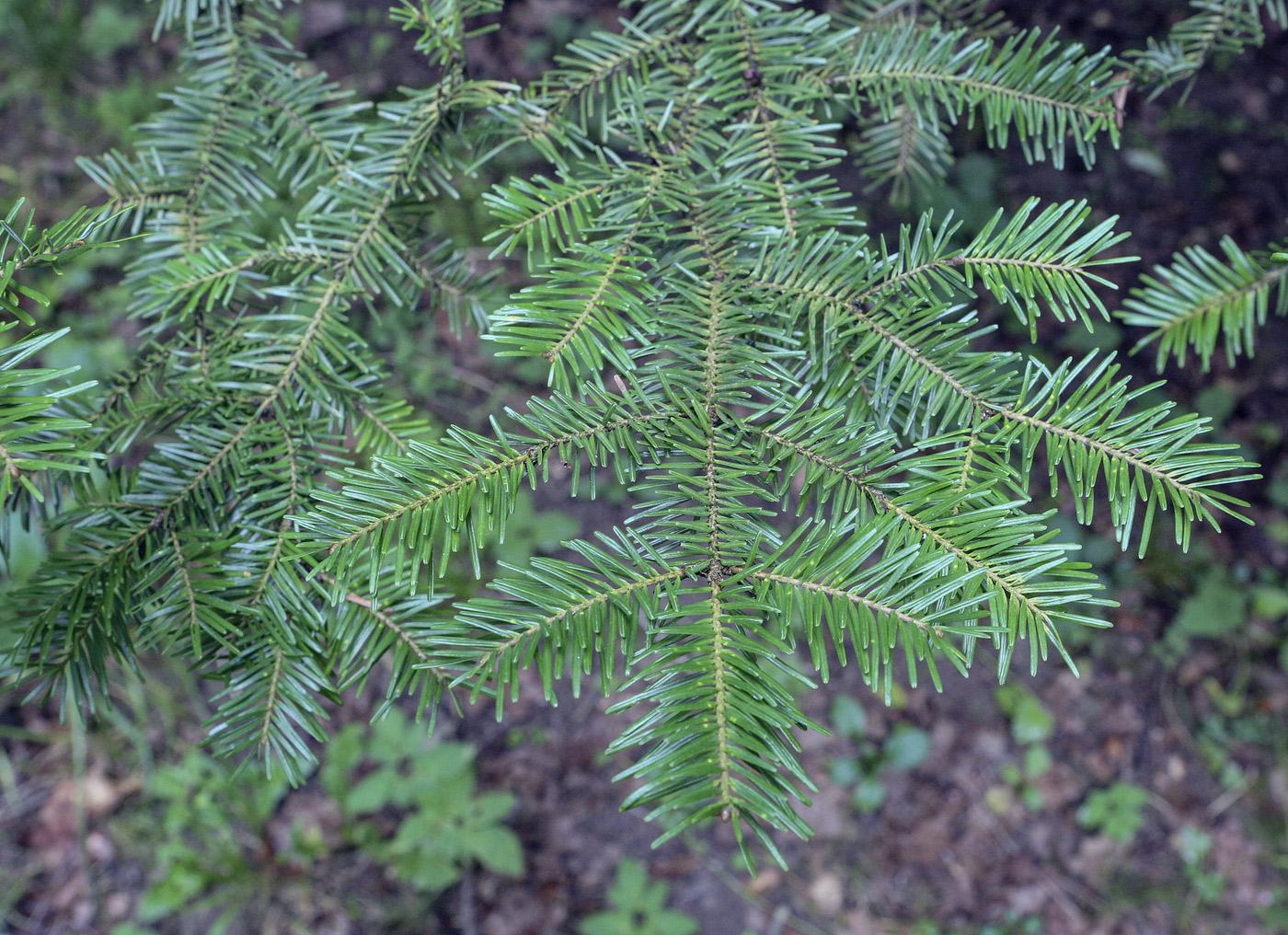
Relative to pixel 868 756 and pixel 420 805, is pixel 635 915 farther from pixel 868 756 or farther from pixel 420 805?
pixel 868 756

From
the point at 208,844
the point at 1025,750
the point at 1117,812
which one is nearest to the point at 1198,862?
the point at 1117,812

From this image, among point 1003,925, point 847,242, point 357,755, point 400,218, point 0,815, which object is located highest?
point 847,242

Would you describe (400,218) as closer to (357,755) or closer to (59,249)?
(59,249)

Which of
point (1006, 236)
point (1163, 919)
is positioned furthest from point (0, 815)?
point (1163, 919)

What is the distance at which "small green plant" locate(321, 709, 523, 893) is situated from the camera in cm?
199

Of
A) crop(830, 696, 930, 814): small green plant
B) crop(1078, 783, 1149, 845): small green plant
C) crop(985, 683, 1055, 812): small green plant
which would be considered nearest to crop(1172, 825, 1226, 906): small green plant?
crop(1078, 783, 1149, 845): small green plant

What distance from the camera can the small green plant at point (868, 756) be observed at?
2191 mm

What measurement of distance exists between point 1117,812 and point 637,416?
2272 mm

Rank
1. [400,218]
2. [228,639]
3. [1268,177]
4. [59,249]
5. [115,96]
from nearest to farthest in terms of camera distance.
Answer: [59,249], [228,639], [400,218], [1268,177], [115,96]

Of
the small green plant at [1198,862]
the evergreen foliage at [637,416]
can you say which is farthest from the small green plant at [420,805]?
the small green plant at [1198,862]

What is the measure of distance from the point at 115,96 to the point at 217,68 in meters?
2.24

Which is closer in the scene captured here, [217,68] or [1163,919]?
[217,68]

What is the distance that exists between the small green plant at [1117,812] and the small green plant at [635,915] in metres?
1.20

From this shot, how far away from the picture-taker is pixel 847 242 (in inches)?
31.8
